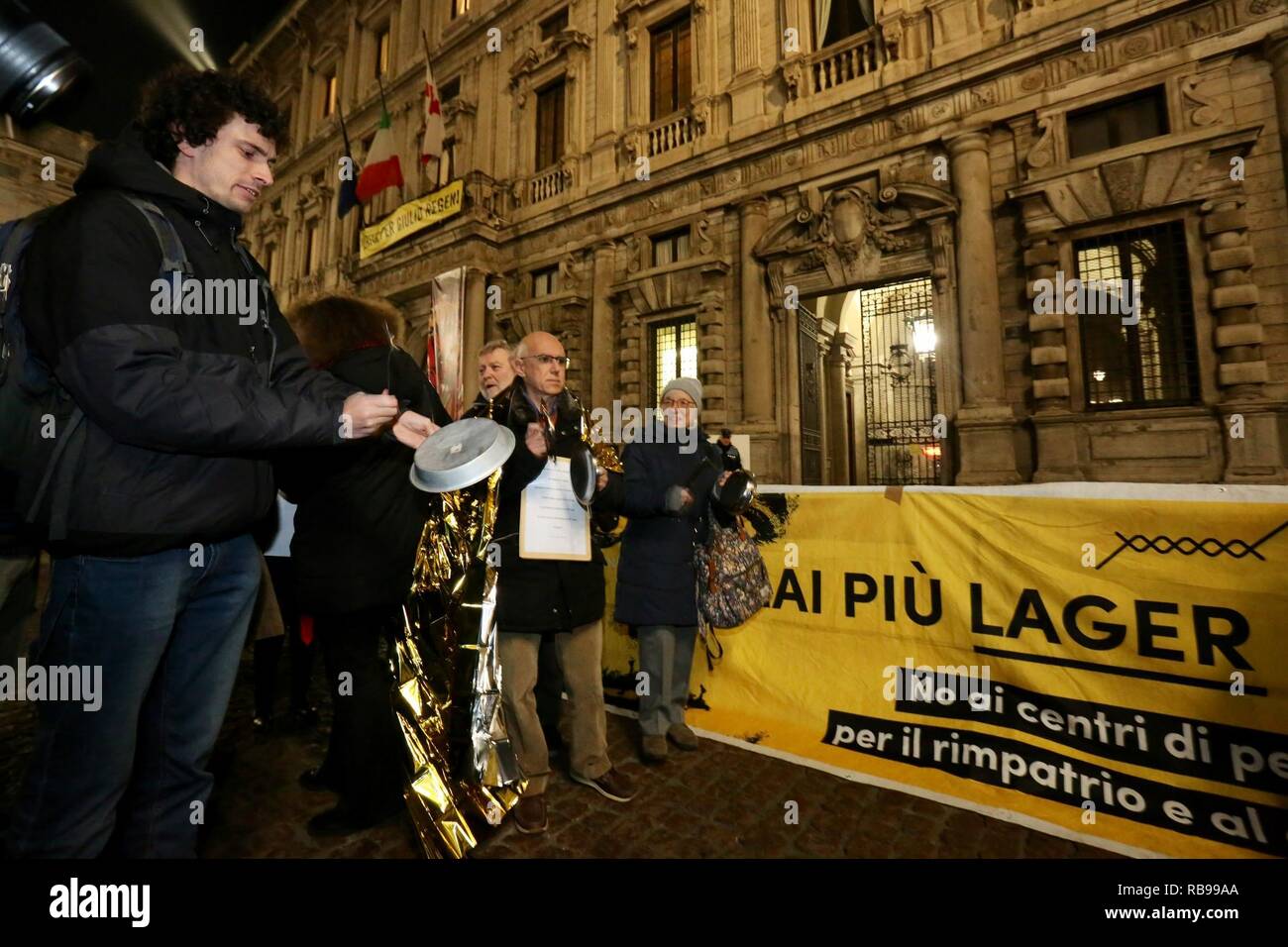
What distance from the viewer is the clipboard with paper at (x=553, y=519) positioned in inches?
104

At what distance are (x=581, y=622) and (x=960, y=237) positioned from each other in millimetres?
8672

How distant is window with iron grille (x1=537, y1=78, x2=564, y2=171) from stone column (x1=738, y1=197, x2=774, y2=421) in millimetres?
6694

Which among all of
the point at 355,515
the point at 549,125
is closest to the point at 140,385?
the point at 355,515

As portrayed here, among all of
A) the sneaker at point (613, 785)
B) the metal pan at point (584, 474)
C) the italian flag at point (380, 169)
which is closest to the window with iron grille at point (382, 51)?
the italian flag at point (380, 169)

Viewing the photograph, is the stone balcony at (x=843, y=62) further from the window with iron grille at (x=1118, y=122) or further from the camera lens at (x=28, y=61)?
the camera lens at (x=28, y=61)

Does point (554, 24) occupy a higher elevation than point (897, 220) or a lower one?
higher

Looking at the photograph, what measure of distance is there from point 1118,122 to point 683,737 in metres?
9.85

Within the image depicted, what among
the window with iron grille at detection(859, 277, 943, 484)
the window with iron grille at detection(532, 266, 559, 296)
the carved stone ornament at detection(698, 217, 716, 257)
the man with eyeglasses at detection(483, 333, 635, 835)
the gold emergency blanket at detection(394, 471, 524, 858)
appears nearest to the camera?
the gold emergency blanket at detection(394, 471, 524, 858)

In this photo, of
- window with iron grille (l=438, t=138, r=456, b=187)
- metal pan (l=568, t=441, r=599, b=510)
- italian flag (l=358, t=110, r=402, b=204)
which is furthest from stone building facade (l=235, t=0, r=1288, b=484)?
metal pan (l=568, t=441, r=599, b=510)

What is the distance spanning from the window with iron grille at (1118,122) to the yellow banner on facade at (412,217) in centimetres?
1271

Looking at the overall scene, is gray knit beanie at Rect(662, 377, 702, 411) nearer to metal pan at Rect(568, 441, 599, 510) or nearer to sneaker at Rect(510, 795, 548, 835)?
metal pan at Rect(568, 441, 599, 510)

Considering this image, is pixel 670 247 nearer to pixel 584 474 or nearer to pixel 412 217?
pixel 412 217

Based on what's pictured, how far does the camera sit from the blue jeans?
4.21 feet

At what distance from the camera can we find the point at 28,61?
7.31 ft
